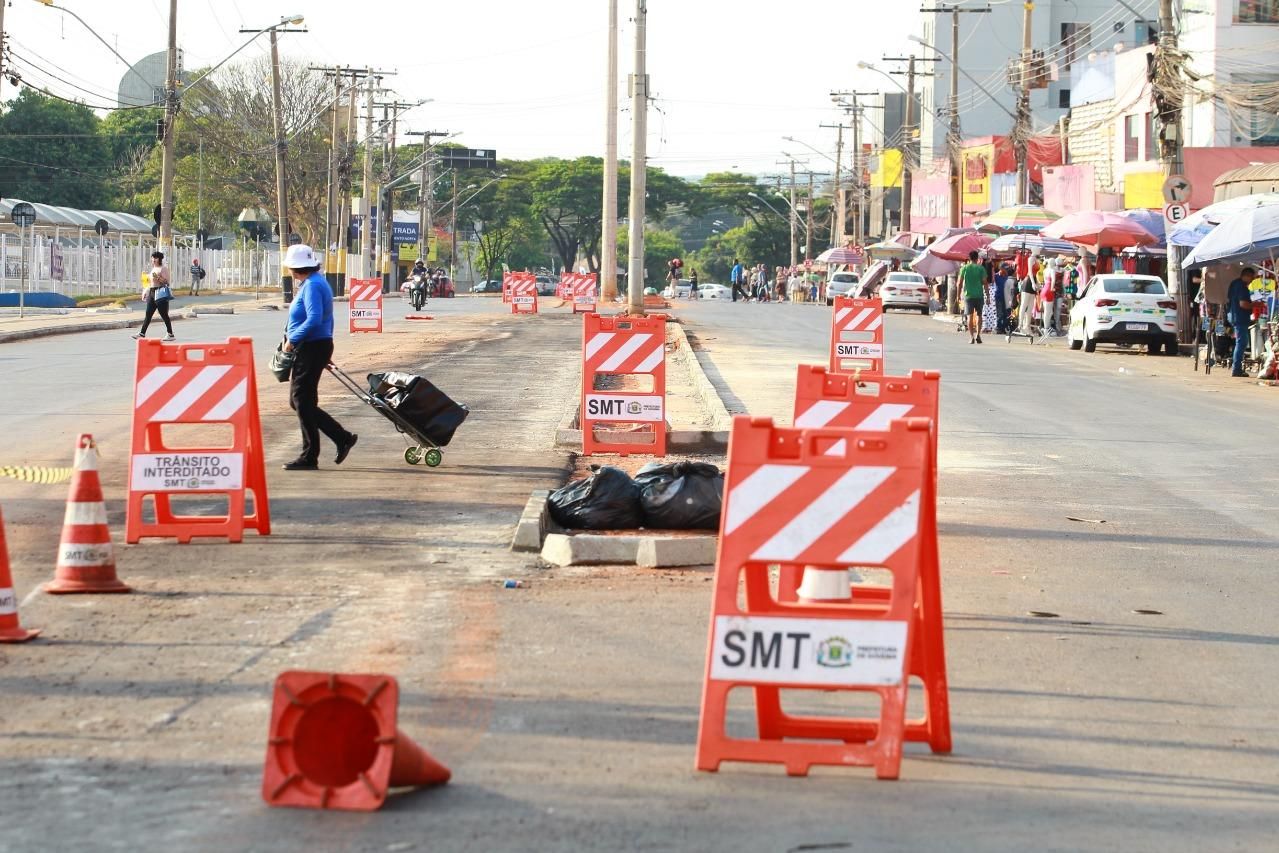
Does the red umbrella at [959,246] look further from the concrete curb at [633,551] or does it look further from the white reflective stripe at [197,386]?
the concrete curb at [633,551]

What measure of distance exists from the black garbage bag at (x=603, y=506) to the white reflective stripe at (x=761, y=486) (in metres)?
4.66

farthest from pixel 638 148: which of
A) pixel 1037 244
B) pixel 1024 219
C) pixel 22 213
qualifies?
pixel 22 213

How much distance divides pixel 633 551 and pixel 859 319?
42.4 ft

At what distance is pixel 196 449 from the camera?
33.4ft

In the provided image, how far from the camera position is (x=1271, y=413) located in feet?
66.8

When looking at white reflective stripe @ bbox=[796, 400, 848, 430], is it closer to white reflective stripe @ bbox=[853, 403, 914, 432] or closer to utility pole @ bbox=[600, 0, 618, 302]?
white reflective stripe @ bbox=[853, 403, 914, 432]

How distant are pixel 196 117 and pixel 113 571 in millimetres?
82635

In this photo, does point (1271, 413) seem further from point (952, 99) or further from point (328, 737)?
point (952, 99)

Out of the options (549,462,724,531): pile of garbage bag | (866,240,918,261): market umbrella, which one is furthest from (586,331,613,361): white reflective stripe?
(866,240,918,261): market umbrella

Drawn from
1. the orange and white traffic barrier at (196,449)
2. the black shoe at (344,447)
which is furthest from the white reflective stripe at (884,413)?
the black shoe at (344,447)

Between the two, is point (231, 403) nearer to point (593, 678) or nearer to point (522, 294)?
point (593, 678)

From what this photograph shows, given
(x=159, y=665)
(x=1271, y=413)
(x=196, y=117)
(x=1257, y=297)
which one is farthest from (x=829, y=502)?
(x=196, y=117)

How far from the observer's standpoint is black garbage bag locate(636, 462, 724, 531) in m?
10.2

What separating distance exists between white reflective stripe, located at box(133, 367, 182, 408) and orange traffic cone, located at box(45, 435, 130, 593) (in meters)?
2.05
